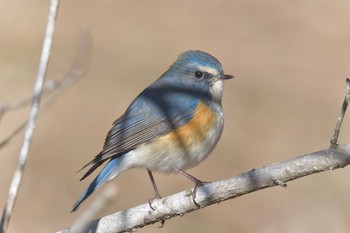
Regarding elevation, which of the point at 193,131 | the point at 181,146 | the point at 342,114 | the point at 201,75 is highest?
the point at 342,114

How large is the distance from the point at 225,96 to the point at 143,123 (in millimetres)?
4849

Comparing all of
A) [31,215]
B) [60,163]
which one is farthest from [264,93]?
[31,215]

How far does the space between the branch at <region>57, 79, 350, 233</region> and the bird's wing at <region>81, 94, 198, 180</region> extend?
0.95 metres

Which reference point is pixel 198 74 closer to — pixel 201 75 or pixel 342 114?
pixel 201 75

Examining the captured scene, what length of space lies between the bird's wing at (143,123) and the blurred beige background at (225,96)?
259 cm

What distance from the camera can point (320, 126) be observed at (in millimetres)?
10219

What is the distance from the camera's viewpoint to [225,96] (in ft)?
34.7

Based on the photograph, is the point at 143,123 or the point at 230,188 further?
the point at 143,123

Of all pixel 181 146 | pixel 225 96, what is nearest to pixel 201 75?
pixel 181 146

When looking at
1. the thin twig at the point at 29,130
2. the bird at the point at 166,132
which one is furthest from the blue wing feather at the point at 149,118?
the thin twig at the point at 29,130

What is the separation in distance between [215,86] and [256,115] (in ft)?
14.4

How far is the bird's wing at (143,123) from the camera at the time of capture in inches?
223

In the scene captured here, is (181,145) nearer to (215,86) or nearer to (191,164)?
(191,164)

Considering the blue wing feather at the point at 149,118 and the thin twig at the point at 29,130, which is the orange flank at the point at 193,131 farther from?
the thin twig at the point at 29,130
